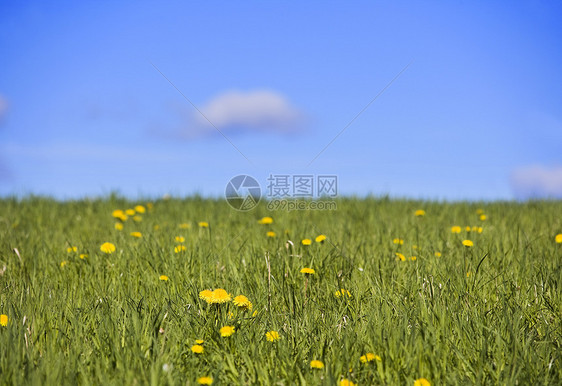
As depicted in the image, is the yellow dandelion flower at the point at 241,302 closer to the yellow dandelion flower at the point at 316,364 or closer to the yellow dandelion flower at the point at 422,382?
the yellow dandelion flower at the point at 316,364

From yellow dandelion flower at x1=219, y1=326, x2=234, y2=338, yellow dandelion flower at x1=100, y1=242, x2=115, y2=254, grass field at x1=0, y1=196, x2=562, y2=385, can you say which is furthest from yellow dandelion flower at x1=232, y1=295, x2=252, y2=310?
yellow dandelion flower at x1=100, y1=242, x2=115, y2=254

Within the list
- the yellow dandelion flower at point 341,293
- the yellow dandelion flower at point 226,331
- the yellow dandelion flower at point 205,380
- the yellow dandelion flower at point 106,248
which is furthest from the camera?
the yellow dandelion flower at point 106,248

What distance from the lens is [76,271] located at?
3268 millimetres

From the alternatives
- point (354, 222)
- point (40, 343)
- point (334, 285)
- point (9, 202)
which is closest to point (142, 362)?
point (40, 343)

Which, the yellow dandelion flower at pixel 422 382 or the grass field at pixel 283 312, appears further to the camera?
the grass field at pixel 283 312

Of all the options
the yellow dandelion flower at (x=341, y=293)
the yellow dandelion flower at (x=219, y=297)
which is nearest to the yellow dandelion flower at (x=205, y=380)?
the yellow dandelion flower at (x=219, y=297)

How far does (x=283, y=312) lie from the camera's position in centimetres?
243

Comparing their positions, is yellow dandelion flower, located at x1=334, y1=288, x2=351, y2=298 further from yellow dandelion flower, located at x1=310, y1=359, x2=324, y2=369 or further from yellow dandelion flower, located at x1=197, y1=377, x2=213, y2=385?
yellow dandelion flower, located at x1=197, y1=377, x2=213, y2=385

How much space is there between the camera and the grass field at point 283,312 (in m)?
1.81

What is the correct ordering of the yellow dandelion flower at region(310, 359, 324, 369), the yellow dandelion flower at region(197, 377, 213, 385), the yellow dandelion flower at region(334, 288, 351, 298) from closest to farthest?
the yellow dandelion flower at region(197, 377, 213, 385) < the yellow dandelion flower at region(310, 359, 324, 369) < the yellow dandelion flower at region(334, 288, 351, 298)

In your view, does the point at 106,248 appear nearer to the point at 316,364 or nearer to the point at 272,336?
the point at 272,336

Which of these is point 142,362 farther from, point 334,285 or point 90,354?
point 334,285

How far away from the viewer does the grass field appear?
1.81 meters

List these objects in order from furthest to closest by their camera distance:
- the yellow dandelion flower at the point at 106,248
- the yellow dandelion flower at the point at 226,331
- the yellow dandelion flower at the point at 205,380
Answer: the yellow dandelion flower at the point at 106,248 < the yellow dandelion flower at the point at 226,331 < the yellow dandelion flower at the point at 205,380
